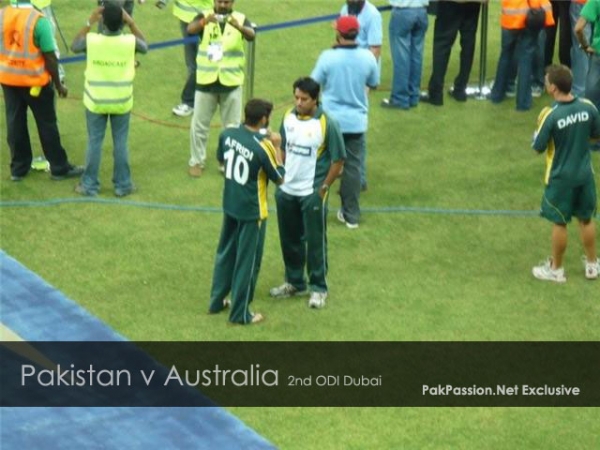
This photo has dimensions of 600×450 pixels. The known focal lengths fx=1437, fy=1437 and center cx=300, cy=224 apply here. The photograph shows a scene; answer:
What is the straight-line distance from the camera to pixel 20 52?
1344 centimetres

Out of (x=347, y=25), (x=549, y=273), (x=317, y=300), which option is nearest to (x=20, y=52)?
(x=347, y=25)

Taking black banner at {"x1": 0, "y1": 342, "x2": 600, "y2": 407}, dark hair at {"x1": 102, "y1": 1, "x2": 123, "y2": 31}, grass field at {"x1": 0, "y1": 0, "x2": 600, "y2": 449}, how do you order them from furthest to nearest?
dark hair at {"x1": 102, "y1": 1, "x2": 123, "y2": 31}
black banner at {"x1": 0, "y1": 342, "x2": 600, "y2": 407}
grass field at {"x1": 0, "y1": 0, "x2": 600, "y2": 449}

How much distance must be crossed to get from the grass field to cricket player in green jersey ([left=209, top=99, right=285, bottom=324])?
1.26ft

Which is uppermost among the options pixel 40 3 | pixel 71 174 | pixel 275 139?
pixel 275 139

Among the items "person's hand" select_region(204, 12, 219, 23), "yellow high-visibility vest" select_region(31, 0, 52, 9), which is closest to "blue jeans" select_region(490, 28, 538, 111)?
"person's hand" select_region(204, 12, 219, 23)

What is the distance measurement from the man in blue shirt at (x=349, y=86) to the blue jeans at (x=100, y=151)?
194cm

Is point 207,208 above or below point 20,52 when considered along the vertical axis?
below

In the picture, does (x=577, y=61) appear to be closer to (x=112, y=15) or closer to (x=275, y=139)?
(x=112, y=15)

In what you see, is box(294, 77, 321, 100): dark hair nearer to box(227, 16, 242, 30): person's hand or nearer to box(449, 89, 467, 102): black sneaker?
box(227, 16, 242, 30): person's hand

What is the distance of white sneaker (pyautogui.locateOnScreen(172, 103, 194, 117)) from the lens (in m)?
15.6

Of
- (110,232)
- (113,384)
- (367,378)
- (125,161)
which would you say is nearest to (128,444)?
(113,384)

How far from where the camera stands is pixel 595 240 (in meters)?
12.5

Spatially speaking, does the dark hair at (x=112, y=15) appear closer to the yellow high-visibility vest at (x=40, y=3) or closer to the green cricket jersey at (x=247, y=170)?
the yellow high-visibility vest at (x=40, y=3)

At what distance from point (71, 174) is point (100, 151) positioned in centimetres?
62
